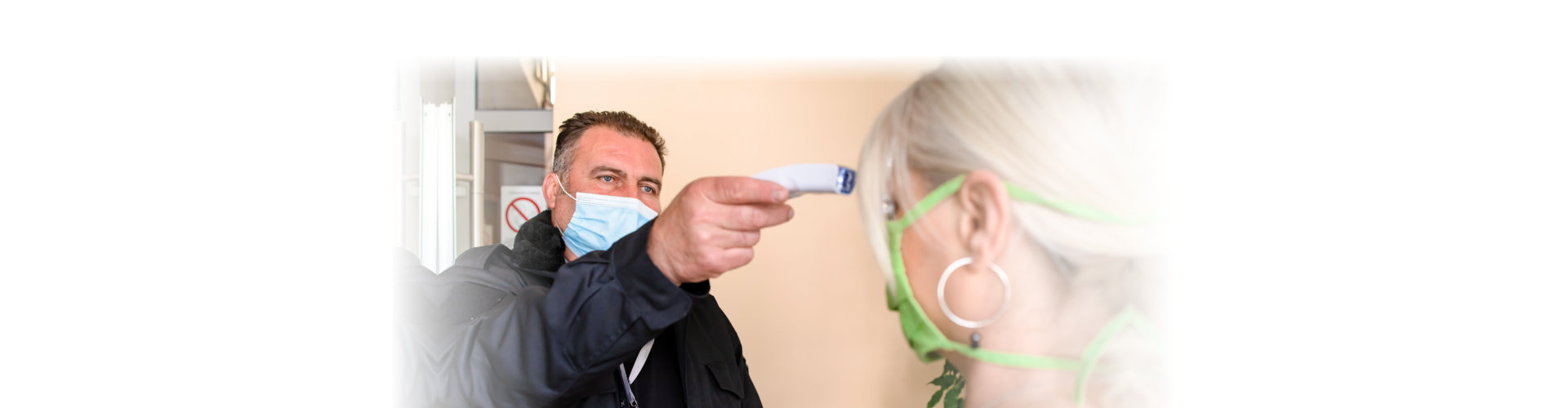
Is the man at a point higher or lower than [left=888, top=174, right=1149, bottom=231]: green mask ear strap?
lower

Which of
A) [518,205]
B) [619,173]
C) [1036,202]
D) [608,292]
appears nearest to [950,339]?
[1036,202]

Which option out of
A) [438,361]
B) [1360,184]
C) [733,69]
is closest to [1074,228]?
[1360,184]

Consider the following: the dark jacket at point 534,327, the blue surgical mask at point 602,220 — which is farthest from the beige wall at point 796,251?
the dark jacket at point 534,327

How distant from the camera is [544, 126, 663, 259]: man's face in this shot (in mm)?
1585

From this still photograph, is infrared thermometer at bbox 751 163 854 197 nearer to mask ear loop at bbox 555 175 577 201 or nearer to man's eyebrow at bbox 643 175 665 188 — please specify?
man's eyebrow at bbox 643 175 665 188

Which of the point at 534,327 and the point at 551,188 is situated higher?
the point at 551,188

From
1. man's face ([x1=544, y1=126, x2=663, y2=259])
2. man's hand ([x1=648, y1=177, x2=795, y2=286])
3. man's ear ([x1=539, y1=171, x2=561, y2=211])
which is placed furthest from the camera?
man's ear ([x1=539, y1=171, x2=561, y2=211])

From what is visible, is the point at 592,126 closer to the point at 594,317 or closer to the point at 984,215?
the point at 594,317

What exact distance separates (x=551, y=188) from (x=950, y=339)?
3.66 feet

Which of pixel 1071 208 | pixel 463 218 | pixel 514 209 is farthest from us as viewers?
pixel 514 209

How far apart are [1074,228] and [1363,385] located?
258 mm

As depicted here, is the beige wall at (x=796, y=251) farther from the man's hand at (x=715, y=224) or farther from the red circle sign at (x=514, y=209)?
the man's hand at (x=715, y=224)

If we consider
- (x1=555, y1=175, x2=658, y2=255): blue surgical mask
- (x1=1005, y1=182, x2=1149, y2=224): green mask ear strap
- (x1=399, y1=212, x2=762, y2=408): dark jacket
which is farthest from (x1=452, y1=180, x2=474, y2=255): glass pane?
(x1=1005, y1=182, x2=1149, y2=224): green mask ear strap

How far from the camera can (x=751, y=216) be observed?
2.83ft
